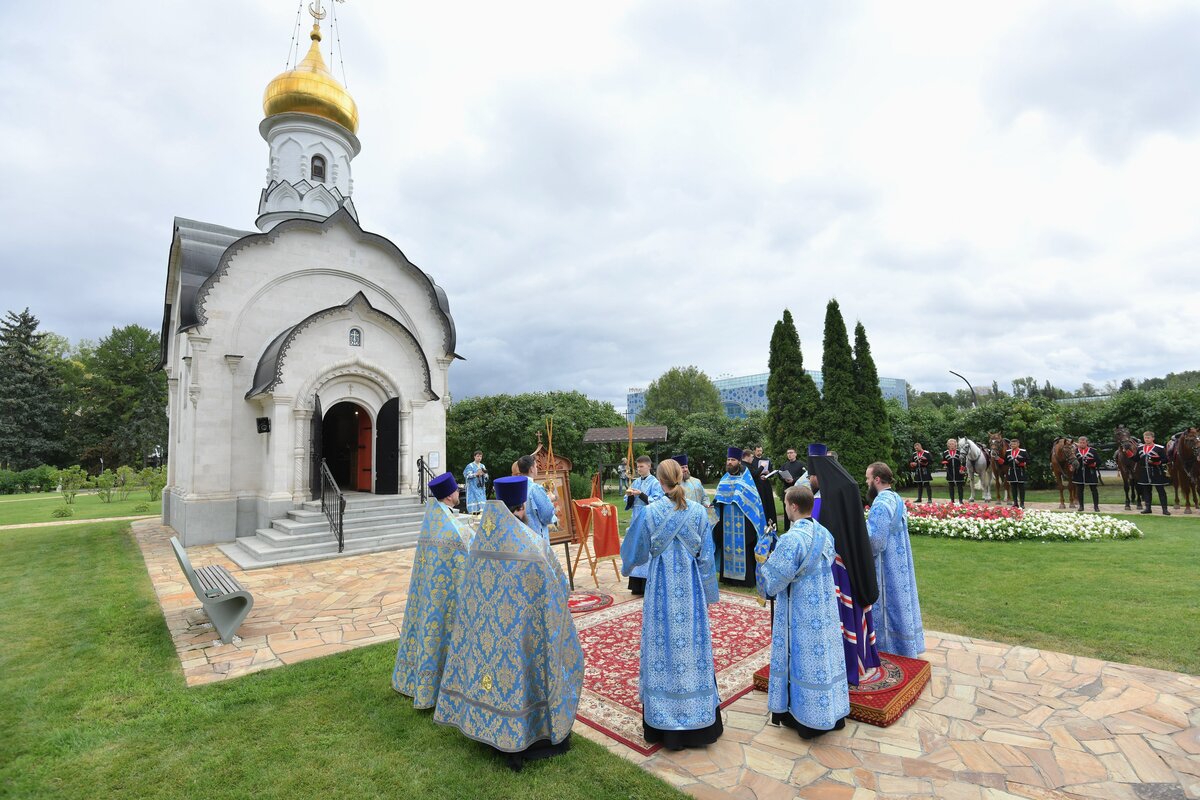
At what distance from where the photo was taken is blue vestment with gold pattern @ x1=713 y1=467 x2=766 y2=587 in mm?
7699

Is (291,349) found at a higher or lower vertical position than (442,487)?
higher

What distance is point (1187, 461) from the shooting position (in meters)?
12.8

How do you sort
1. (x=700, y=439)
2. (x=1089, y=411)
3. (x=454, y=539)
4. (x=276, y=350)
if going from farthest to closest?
(x=700, y=439), (x=1089, y=411), (x=276, y=350), (x=454, y=539)

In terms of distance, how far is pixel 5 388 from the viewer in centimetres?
3872

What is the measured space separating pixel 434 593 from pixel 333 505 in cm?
882

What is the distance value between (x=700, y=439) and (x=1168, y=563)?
69.5 ft

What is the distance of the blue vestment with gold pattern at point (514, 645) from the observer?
344 centimetres

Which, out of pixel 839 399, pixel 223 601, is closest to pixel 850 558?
pixel 223 601

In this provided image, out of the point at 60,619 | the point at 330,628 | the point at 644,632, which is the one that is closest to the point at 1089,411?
the point at 644,632

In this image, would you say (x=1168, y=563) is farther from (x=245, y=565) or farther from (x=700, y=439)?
(x=700, y=439)

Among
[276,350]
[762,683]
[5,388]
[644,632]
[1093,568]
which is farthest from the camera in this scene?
[5,388]

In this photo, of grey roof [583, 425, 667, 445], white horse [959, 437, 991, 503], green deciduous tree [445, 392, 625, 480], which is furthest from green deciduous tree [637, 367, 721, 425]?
white horse [959, 437, 991, 503]

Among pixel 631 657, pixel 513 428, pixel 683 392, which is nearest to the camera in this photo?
pixel 631 657

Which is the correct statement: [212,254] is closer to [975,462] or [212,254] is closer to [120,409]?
[975,462]
